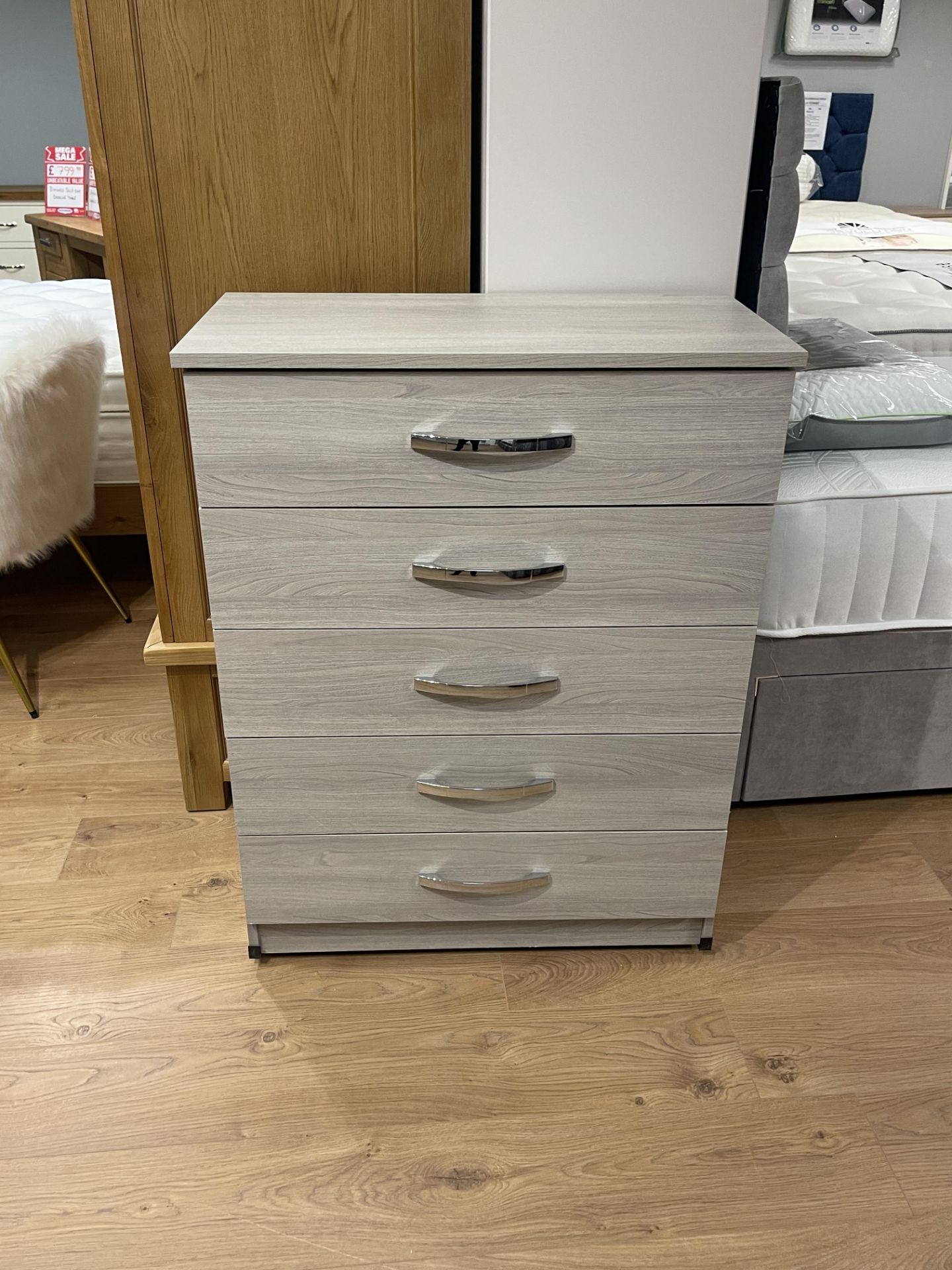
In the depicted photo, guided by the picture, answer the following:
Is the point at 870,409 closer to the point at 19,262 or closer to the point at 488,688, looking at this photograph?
the point at 488,688

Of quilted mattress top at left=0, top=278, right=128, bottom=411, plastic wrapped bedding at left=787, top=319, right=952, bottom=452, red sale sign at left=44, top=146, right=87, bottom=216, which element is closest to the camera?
plastic wrapped bedding at left=787, top=319, right=952, bottom=452

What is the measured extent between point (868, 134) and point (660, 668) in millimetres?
4104

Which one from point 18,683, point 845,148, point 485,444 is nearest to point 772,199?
point 485,444

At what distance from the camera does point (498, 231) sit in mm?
1387

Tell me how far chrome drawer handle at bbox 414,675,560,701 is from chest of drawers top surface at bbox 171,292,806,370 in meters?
0.39

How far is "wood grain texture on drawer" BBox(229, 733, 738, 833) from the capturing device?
1.28m

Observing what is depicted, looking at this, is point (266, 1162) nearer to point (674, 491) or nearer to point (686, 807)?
point (686, 807)

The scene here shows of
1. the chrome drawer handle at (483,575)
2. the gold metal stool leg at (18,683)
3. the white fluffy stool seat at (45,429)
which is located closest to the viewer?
the chrome drawer handle at (483,575)

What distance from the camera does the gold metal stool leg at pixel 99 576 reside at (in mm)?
2219

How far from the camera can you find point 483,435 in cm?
111

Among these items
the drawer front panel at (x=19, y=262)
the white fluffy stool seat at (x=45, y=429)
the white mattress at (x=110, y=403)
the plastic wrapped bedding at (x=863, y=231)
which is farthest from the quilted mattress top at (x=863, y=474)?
the drawer front panel at (x=19, y=262)

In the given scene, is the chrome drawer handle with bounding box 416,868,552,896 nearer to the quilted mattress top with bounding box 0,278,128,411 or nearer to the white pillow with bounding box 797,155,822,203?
the quilted mattress top with bounding box 0,278,128,411

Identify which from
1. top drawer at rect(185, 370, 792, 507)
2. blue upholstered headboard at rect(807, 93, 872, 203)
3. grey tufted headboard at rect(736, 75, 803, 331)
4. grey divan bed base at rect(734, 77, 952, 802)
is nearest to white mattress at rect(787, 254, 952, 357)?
grey tufted headboard at rect(736, 75, 803, 331)

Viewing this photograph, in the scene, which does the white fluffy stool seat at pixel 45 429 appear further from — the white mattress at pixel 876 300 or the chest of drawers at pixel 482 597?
the white mattress at pixel 876 300
